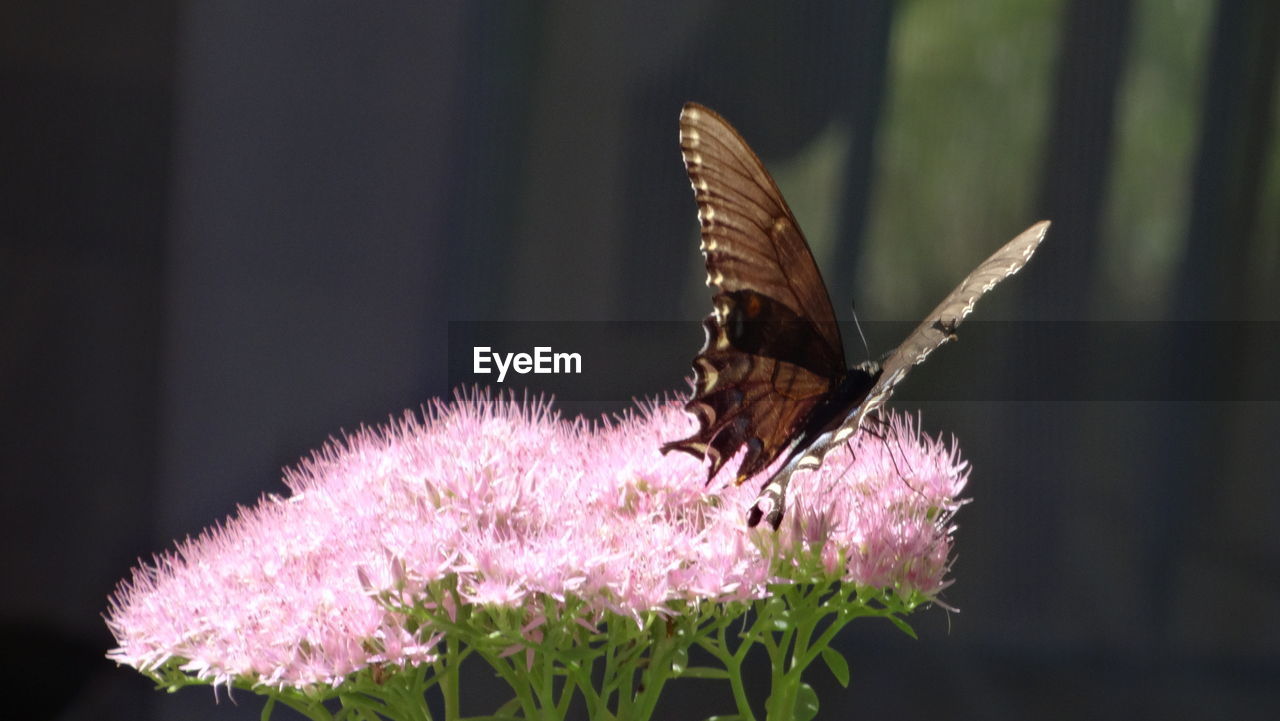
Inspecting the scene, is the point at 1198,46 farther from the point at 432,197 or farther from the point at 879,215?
the point at 432,197

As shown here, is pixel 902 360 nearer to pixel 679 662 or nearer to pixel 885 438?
pixel 885 438

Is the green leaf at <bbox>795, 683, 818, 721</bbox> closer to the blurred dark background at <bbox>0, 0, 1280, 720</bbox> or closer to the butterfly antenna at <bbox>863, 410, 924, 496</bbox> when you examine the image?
the butterfly antenna at <bbox>863, 410, 924, 496</bbox>

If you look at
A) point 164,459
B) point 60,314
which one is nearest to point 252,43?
point 60,314

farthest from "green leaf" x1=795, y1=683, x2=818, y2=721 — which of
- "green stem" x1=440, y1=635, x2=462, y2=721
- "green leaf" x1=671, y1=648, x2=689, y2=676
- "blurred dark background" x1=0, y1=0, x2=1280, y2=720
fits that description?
"blurred dark background" x1=0, y1=0, x2=1280, y2=720

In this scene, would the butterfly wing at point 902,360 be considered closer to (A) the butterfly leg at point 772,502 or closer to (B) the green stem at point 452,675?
(A) the butterfly leg at point 772,502

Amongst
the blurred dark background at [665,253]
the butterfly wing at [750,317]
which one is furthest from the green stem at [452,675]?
the blurred dark background at [665,253]

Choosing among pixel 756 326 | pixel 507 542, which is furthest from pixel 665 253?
pixel 507 542

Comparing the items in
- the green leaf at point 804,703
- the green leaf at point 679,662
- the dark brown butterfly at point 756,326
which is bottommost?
the green leaf at point 804,703
